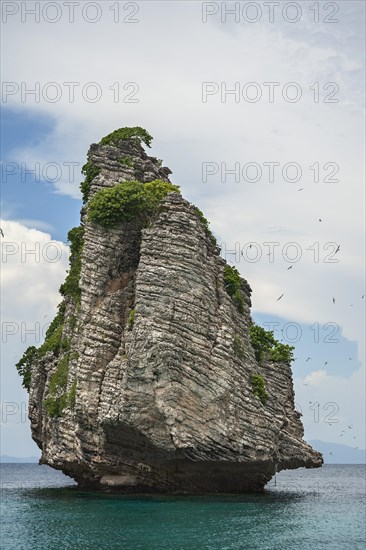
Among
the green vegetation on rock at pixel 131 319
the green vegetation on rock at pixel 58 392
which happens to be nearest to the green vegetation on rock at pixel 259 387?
→ the green vegetation on rock at pixel 131 319

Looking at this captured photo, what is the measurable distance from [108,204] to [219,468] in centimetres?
1648

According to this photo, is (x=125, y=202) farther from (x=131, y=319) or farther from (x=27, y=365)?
(x=27, y=365)

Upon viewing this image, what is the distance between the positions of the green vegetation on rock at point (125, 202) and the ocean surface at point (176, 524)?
16062 millimetres

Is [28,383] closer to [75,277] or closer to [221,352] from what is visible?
[75,277]

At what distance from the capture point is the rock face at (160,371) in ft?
131

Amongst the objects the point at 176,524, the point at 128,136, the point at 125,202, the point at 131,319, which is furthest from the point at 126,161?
the point at 176,524

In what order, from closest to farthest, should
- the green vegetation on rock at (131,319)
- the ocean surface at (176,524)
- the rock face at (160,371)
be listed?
the ocean surface at (176,524) < the rock face at (160,371) < the green vegetation on rock at (131,319)

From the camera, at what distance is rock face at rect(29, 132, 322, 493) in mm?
40062

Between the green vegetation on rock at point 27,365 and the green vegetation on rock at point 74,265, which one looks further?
the green vegetation on rock at point 27,365

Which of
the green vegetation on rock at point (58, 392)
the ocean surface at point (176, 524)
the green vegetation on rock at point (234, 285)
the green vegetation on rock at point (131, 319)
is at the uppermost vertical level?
the green vegetation on rock at point (234, 285)

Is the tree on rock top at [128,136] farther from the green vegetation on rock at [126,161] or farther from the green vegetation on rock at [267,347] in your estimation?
the green vegetation on rock at [267,347]

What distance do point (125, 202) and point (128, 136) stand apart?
7926 millimetres

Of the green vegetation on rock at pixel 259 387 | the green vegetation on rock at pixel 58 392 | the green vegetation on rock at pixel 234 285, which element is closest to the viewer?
the green vegetation on rock at pixel 259 387

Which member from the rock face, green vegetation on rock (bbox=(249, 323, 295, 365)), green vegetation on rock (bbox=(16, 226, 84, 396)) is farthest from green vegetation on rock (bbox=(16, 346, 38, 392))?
green vegetation on rock (bbox=(249, 323, 295, 365))
